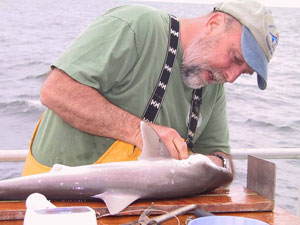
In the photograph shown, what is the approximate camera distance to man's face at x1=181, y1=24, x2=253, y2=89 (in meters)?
2.84

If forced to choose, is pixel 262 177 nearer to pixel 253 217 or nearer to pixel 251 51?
pixel 253 217

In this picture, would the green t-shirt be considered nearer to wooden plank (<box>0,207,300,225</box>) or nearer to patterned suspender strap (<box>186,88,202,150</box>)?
patterned suspender strap (<box>186,88,202,150</box>)

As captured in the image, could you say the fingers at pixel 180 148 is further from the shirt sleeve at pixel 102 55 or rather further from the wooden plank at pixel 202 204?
the shirt sleeve at pixel 102 55

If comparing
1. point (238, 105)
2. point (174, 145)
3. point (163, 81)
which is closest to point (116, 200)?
point (174, 145)

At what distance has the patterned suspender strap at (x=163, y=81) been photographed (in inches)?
111

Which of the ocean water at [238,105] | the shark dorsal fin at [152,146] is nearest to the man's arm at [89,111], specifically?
the shark dorsal fin at [152,146]

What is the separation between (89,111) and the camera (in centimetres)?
260

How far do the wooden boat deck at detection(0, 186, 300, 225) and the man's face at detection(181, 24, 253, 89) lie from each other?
0.69 meters

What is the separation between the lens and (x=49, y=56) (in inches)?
774

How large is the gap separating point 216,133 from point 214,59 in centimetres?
70

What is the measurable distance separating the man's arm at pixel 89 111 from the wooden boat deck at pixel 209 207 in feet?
1.01

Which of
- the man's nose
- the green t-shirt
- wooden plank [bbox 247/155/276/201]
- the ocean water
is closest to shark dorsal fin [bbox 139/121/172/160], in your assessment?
the green t-shirt

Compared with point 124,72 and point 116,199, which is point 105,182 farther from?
point 124,72

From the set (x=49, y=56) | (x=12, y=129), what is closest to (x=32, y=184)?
(x=12, y=129)
